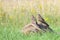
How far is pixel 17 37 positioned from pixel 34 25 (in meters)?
0.73

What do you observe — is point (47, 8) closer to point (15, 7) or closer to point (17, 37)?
point (15, 7)

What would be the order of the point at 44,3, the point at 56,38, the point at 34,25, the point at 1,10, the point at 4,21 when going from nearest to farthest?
the point at 56,38 → the point at 34,25 → the point at 4,21 → the point at 1,10 → the point at 44,3

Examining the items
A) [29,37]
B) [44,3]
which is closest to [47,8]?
[44,3]

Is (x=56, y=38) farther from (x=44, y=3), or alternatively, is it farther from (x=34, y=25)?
(x=44, y=3)

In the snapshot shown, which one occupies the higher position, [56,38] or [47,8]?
[56,38]

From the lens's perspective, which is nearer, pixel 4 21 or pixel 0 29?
pixel 0 29

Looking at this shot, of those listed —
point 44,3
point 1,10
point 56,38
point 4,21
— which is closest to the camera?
point 56,38

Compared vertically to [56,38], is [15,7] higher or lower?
lower

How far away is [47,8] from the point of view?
11.5 metres

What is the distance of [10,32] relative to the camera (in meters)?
7.52

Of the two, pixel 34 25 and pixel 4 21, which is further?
pixel 4 21

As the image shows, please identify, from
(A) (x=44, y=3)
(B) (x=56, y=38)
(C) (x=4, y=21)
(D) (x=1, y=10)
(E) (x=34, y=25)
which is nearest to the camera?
(B) (x=56, y=38)

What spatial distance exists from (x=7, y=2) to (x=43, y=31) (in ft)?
16.6

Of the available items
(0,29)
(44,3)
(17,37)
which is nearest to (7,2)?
(44,3)
